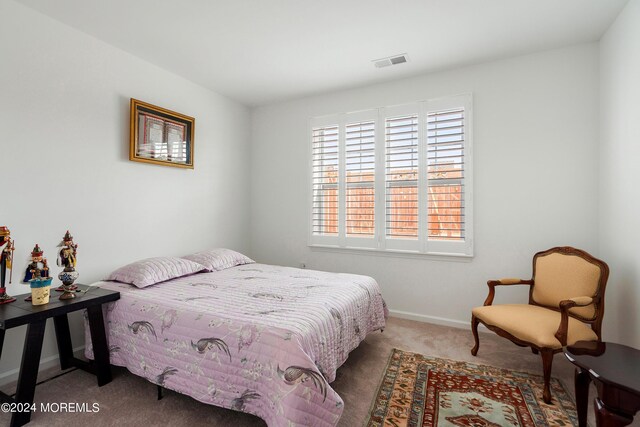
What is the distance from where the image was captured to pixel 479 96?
3135 millimetres

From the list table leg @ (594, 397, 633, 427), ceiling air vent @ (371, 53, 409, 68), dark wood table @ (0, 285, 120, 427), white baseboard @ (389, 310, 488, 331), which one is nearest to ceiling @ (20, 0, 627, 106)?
ceiling air vent @ (371, 53, 409, 68)

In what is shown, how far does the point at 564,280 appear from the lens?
8.20ft

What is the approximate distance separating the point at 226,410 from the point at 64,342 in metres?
1.46

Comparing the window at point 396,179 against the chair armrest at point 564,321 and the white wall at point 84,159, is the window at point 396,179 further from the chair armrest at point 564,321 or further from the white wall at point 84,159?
the white wall at point 84,159

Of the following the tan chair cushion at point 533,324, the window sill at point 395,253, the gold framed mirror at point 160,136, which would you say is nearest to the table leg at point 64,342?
the gold framed mirror at point 160,136

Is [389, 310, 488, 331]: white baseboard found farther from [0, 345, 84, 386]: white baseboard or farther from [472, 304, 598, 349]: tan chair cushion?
[0, 345, 84, 386]: white baseboard

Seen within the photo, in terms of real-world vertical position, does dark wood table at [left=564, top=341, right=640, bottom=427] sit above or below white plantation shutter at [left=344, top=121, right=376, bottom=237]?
below

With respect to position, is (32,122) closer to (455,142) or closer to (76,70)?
(76,70)

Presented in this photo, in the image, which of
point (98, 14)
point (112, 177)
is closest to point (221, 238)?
point (112, 177)

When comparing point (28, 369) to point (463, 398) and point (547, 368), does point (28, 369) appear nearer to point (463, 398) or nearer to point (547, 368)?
point (463, 398)

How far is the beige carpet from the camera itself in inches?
72.2

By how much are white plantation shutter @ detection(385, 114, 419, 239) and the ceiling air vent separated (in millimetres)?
585

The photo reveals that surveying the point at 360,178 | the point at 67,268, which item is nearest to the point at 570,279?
the point at 360,178

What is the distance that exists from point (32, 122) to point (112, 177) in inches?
26.3
